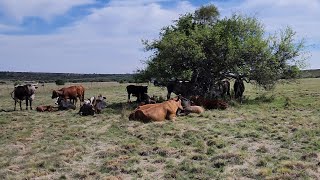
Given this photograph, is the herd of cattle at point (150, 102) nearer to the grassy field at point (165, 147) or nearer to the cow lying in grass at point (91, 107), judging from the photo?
the cow lying in grass at point (91, 107)

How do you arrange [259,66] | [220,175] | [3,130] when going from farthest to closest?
[259,66], [3,130], [220,175]

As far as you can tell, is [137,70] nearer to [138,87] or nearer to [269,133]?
[138,87]

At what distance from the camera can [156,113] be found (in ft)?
55.9

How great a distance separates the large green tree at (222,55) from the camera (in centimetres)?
2366

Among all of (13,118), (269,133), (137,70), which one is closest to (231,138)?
(269,133)

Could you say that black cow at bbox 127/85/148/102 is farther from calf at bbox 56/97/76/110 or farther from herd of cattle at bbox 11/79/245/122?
calf at bbox 56/97/76/110

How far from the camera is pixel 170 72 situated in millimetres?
24797

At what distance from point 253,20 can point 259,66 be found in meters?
2.98

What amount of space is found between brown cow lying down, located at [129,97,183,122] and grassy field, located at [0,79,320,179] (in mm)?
473

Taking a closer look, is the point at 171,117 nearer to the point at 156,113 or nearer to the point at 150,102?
the point at 156,113

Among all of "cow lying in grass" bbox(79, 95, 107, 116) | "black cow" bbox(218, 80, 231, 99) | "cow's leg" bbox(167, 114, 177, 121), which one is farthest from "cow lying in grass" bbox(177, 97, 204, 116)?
"black cow" bbox(218, 80, 231, 99)

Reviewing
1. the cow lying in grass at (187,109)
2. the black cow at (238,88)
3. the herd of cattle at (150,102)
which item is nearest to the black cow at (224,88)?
the herd of cattle at (150,102)

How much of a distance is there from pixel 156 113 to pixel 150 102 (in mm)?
4633

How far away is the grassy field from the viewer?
31.3 ft
